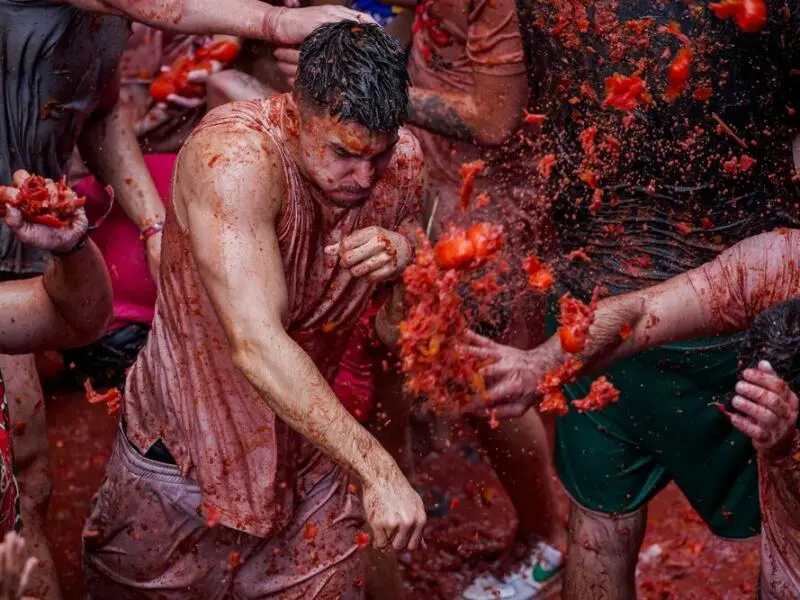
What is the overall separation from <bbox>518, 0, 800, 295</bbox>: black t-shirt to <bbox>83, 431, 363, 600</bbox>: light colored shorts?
1.18m

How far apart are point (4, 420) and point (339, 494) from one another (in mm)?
939

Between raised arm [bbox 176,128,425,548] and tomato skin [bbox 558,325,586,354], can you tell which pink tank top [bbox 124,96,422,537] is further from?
tomato skin [bbox 558,325,586,354]

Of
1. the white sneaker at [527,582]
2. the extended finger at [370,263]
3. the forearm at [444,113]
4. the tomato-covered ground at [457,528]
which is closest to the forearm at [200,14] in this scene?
the extended finger at [370,263]

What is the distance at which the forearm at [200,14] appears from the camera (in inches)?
159

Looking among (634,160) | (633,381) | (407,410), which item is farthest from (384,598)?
(634,160)

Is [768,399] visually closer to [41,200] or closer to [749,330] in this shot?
[749,330]

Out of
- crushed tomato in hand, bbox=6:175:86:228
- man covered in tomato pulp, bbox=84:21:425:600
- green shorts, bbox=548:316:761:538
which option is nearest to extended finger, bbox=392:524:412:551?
man covered in tomato pulp, bbox=84:21:425:600

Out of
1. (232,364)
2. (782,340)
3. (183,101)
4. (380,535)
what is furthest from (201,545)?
(183,101)

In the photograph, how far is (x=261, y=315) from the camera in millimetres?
3262

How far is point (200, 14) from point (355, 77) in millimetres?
1051

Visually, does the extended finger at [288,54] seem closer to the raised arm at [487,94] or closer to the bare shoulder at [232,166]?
the raised arm at [487,94]

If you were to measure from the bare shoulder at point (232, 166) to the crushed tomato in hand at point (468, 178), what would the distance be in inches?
49.7

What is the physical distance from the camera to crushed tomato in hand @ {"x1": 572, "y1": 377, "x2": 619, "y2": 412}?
4.26 m

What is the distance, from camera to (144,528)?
3.86 m
